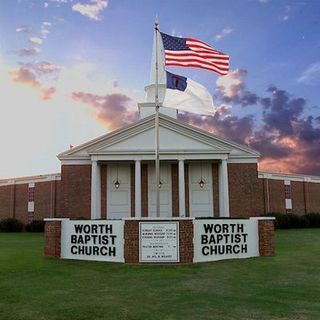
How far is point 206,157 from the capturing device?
107 feet

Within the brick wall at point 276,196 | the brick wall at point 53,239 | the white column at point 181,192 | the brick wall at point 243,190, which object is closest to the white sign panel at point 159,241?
the brick wall at point 53,239

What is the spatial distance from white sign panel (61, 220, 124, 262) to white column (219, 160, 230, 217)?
17.9 meters

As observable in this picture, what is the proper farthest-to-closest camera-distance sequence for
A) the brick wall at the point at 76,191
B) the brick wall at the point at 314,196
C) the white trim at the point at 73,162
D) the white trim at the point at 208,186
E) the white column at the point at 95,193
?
the brick wall at the point at 314,196, the white trim at the point at 73,162, the white trim at the point at 208,186, the brick wall at the point at 76,191, the white column at the point at 95,193

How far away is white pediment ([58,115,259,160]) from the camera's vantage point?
107 ft

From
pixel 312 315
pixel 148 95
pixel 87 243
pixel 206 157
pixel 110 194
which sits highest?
pixel 148 95

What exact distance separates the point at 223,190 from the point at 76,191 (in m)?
10.7

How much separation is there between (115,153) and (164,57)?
15.8m

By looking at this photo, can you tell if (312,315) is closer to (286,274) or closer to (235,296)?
(235,296)

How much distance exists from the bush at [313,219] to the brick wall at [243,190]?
38.6 ft

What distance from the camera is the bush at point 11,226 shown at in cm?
4181

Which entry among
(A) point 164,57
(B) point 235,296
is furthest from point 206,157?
(B) point 235,296

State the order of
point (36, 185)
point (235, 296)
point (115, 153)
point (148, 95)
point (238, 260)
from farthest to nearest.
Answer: point (36, 185)
point (148, 95)
point (115, 153)
point (238, 260)
point (235, 296)

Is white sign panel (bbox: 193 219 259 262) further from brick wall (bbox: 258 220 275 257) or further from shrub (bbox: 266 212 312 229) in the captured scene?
shrub (bbox: 266 212 312 229)

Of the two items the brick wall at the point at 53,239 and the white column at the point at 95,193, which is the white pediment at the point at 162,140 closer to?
the white column at the point at 95,193
